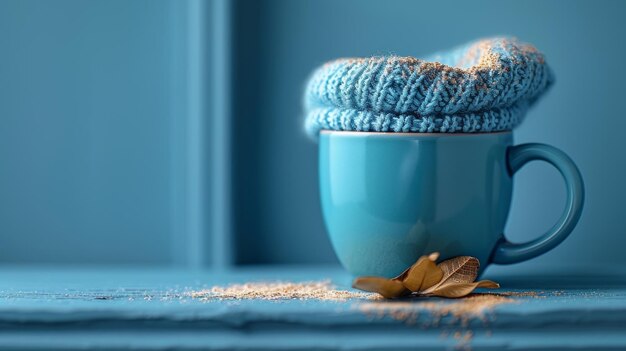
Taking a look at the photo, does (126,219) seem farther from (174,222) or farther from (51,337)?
(51,337)

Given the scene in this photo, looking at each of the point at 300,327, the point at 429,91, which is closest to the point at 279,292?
the point at 300,327

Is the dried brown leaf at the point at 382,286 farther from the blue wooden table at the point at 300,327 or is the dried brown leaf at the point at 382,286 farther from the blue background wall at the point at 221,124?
the blue background wall at the point at 221,124

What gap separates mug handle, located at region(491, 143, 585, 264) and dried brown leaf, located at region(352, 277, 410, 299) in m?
0.12

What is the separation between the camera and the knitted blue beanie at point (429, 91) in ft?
1.89

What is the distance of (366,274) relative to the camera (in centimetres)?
64

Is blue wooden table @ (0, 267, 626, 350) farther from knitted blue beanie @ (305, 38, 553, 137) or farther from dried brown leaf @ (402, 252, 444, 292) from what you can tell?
knitted blue beanie @ (305, 38, 553, 137)

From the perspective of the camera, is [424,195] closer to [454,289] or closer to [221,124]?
[454,289]

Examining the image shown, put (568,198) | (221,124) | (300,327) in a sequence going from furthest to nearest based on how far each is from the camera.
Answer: (221,124)
(568,198)
(300,327)

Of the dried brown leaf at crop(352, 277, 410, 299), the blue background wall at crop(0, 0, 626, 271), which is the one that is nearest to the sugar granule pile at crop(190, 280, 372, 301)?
the dried brown leaf at crop(352, 277, 410, 299)

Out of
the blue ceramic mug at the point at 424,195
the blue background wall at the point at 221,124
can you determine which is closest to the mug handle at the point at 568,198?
the blue ceramic mug at the point at 424,195

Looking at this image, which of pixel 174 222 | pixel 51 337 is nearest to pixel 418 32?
pixel 174 222

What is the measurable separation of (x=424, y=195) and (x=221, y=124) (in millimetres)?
238

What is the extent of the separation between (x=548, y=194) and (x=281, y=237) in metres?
0.28

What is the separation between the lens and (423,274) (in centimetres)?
57
